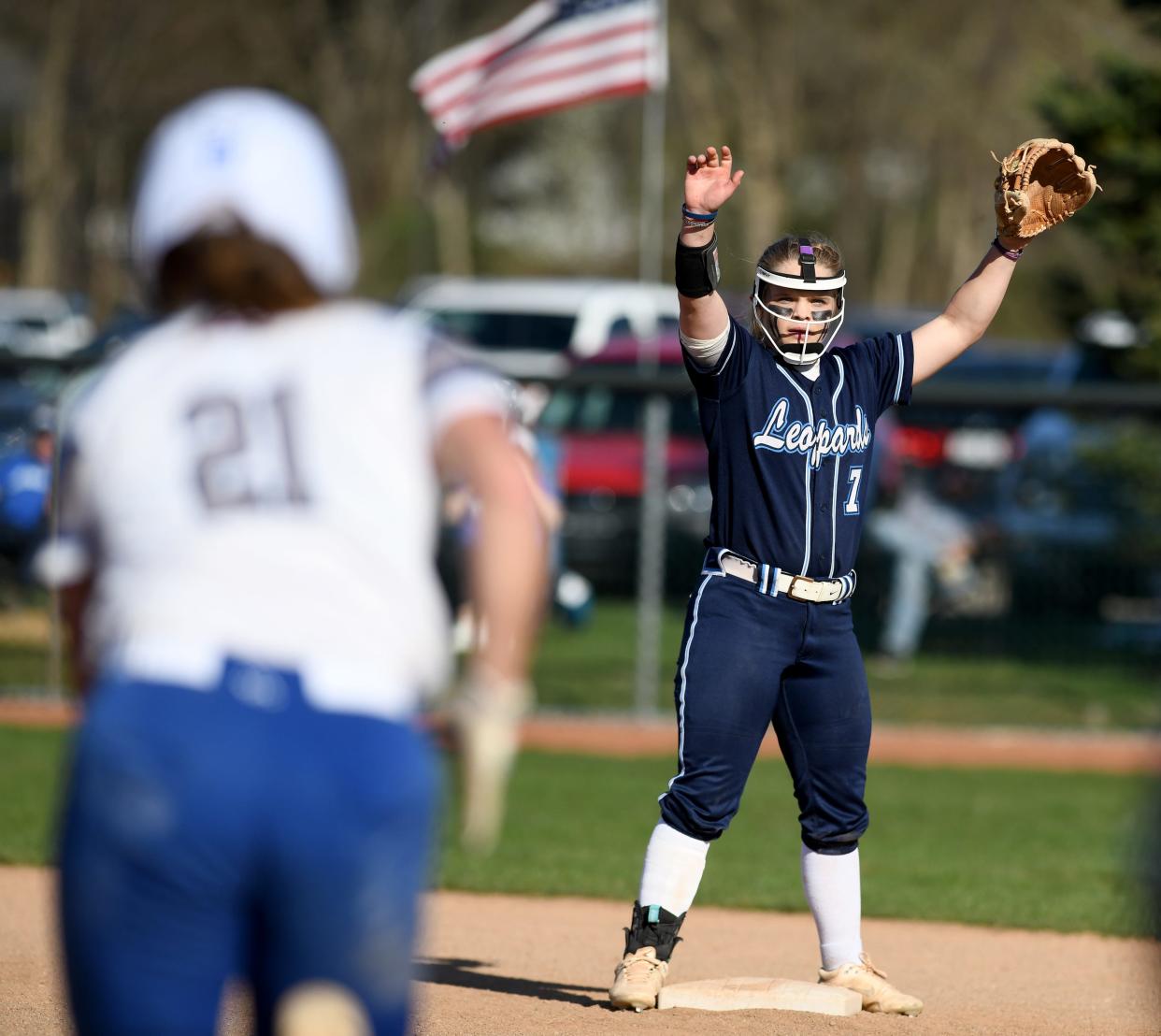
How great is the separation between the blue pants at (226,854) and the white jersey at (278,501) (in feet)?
0.19

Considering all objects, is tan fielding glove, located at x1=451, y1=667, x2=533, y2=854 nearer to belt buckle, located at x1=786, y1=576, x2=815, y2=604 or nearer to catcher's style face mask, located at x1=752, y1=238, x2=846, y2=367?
belt buckle, located at x1=786, y1=576, x2=815, y2=604

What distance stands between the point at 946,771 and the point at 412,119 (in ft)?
70.8

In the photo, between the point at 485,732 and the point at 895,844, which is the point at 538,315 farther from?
the point at 485,732

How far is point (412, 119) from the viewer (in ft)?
100

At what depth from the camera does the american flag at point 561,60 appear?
436 inches

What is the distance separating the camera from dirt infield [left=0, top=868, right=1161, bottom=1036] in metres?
4.83

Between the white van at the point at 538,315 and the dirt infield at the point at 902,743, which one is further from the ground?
the white van at the point at 538,315

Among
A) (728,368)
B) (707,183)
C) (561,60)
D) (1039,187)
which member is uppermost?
(561,60)

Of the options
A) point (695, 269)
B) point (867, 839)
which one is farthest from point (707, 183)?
point (867, 839)

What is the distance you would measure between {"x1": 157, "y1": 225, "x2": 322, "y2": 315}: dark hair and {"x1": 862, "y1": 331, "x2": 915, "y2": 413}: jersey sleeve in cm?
263

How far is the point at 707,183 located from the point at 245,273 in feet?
7.35

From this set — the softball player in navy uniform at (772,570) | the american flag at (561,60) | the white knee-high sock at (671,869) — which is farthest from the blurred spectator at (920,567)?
the white knee-high sock at (671,869)

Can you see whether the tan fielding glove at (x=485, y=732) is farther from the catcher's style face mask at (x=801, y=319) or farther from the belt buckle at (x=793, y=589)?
the catcher's style face mask at (x=801, y=319)

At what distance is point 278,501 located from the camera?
2377mm
